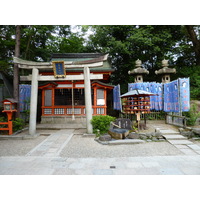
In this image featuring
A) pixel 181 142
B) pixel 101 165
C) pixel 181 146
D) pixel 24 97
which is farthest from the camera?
pixel 24 97

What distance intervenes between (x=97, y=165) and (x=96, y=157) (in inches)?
27.7

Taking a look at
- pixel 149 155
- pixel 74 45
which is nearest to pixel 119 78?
pixel 74 45

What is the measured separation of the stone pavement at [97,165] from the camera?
3.85 meters

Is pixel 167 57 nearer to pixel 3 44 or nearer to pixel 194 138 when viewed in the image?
pixel 194 138

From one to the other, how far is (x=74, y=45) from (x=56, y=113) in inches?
428

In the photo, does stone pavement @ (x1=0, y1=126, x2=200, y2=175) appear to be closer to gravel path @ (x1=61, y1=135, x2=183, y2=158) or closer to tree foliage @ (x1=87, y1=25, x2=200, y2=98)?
gravel path @ (x1=61, y1=135, x2=183, y2=158)

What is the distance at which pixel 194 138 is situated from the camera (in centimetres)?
716

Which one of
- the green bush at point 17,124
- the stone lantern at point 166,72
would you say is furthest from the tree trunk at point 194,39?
the green bush at point 17,124

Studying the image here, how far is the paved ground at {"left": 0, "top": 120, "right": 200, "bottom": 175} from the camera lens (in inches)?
155

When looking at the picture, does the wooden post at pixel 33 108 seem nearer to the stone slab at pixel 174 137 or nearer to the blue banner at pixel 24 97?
the blue banner at pixel 24 97

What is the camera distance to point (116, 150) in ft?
18.6

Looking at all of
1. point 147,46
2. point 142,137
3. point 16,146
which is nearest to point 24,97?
point 16,146

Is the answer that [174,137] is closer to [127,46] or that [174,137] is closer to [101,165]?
[101,165]

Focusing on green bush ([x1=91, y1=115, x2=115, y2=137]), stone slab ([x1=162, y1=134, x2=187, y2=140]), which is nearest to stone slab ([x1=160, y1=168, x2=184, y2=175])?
stone slab ([x1=162, y1=134, x2=187, y2=140])
